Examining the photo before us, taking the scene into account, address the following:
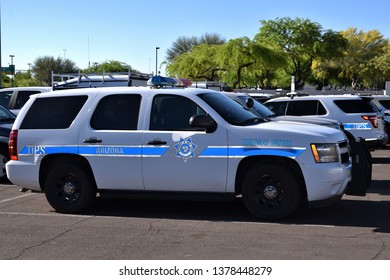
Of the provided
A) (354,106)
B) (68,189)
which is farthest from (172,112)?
Result: (354,106)

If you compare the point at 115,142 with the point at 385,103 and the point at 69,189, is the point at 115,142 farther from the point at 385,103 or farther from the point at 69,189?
the point at 385,103

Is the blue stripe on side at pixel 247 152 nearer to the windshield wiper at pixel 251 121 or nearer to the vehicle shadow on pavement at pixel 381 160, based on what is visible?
the windshield wiper at pixel 251 121

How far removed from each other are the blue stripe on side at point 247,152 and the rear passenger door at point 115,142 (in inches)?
40.9

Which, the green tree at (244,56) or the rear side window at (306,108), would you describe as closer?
the rear side window at (306,108)

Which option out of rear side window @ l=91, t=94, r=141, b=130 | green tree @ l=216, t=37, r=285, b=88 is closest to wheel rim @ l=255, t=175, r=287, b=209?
rear side window @ l=91, t=94, r=141, b=130

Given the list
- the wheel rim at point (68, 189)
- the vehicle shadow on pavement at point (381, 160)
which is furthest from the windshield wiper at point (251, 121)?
the vehicle shadow on pavement at point (381, 160)

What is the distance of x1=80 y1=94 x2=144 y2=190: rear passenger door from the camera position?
24.8 ft

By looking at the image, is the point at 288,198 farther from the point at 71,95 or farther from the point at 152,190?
the point at 71,95

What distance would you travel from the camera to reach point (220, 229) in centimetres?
→ 696

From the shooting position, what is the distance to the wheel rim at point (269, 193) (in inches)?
280

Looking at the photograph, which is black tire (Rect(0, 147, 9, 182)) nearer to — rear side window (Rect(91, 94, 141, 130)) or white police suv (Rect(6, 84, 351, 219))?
white police suv (Rect(6, 84, 351, 219))

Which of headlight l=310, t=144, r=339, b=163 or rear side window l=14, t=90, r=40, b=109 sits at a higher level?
rear side window l=14, t=90, r=40, b=109

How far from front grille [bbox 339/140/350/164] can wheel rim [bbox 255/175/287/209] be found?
97 cm
